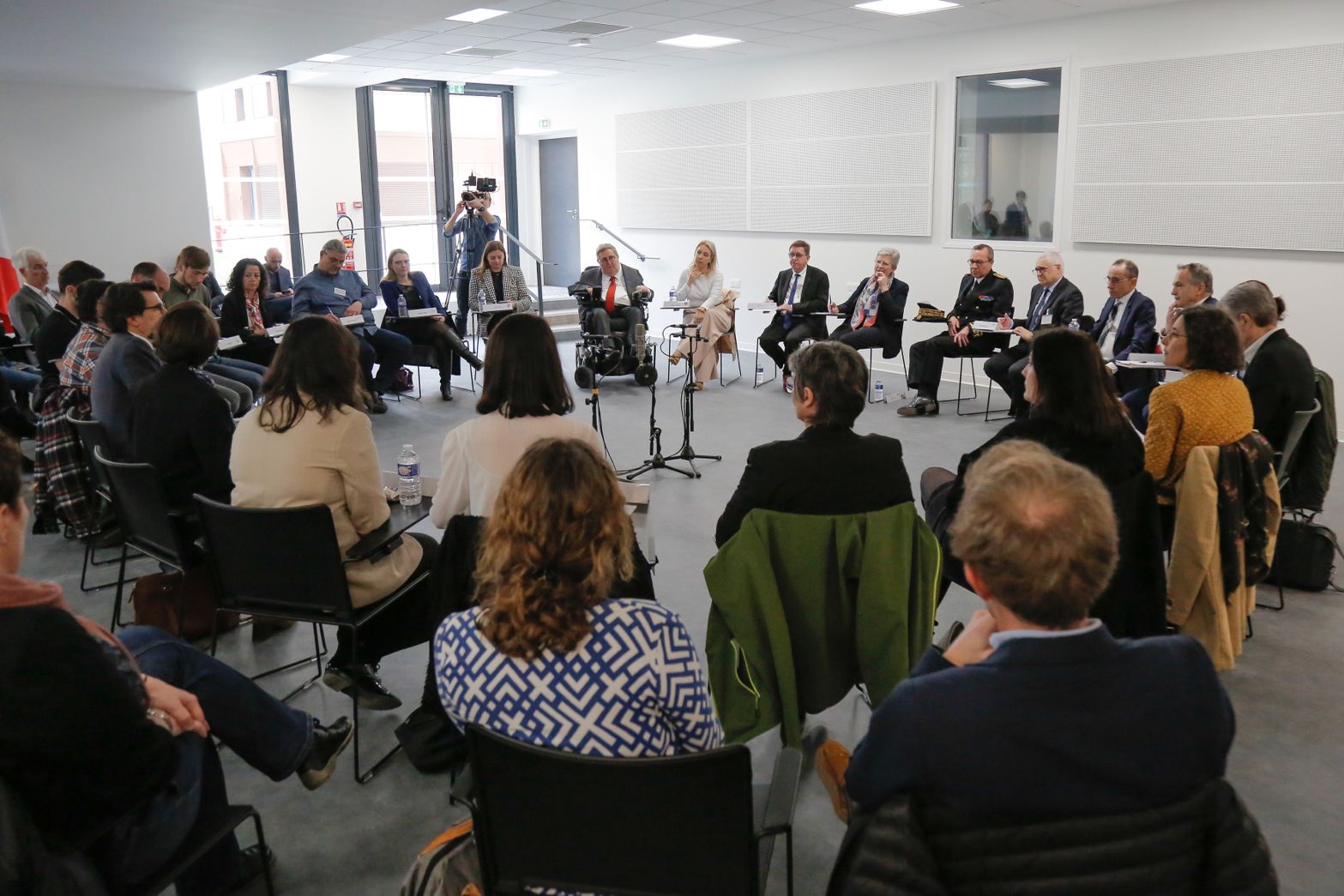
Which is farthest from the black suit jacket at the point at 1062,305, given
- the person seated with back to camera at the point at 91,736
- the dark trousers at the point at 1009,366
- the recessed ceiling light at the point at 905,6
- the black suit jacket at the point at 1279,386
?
the person seated with back to camera at the point at 91,736

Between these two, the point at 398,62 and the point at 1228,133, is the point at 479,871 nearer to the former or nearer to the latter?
the point at 1228,133

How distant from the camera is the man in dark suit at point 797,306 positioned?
27.4 feet

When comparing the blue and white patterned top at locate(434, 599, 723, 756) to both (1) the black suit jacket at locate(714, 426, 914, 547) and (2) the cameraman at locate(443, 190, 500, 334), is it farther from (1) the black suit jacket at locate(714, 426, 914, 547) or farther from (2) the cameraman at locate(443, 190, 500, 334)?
(2) the cameraman at locate(443, 190, 500, 334)

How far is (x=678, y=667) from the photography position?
1.64m

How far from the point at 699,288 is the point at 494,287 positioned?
175 cm

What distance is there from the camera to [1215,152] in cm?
698

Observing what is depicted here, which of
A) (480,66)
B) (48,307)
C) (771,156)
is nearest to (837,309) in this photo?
(771,156)

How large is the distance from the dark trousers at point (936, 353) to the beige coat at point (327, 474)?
5351mm

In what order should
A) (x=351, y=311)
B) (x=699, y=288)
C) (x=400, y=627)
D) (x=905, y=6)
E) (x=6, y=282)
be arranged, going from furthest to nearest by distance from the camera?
(x=699, y=288), (x=6, y=282), (x=351, y=311), (x=905, y=6), (x=400, y=627)

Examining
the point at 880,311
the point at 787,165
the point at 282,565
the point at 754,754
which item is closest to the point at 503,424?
the point at 282,565

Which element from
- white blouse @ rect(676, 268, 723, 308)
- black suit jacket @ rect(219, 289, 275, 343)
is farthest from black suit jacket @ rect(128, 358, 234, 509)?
white blouse @ rect(676, 268, 723, 308)

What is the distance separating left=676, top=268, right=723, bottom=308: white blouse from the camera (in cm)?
876

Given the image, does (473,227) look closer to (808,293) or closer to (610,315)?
(610,315)

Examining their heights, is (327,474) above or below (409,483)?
above
